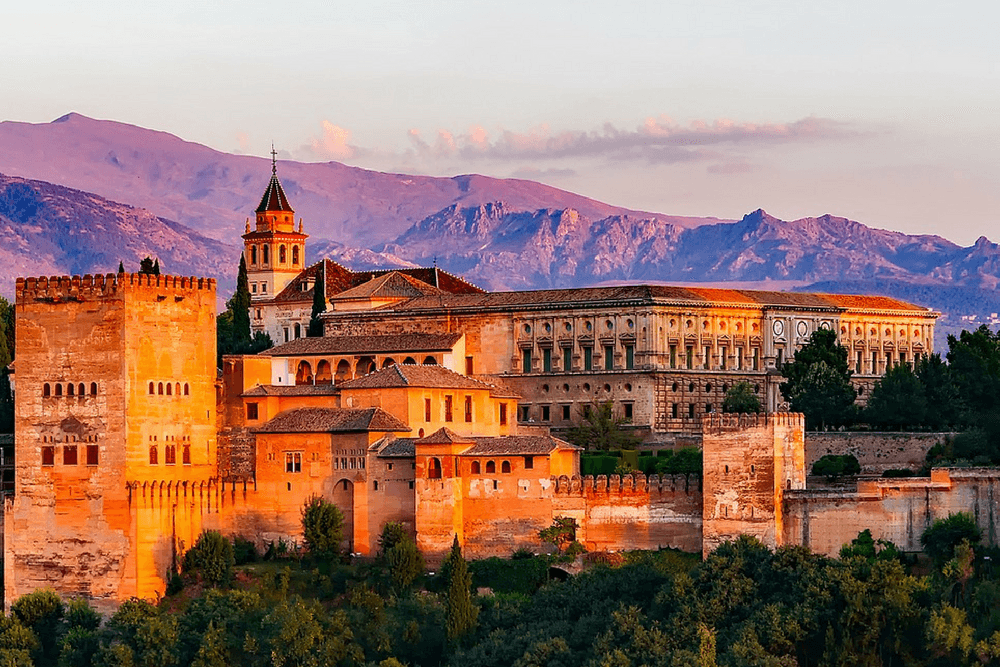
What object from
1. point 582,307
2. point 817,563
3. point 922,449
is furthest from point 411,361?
point 817,563

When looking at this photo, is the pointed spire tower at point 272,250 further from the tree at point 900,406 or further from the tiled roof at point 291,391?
the tree at point 900,406

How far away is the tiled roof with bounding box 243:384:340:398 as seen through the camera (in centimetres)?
7750

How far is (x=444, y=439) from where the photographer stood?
7169 centimetres

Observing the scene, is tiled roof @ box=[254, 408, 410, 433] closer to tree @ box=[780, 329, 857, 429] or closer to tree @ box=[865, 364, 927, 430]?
tree @ box=[780, 329, 857, 429]

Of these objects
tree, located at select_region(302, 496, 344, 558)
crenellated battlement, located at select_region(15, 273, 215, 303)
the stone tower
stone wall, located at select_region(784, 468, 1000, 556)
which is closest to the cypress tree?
crenellated battlement, located at select_region(15, 273, 215, 303)

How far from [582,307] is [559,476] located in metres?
21.3

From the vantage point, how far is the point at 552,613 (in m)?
65.6

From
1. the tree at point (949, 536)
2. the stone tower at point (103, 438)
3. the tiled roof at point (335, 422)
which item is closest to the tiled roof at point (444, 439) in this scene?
the tiled roof at point (335, 422)

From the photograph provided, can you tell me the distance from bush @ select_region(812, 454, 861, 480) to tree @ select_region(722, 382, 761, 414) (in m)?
8.74

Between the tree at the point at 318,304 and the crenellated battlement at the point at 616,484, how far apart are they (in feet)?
94.0

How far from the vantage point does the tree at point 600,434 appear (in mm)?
85062

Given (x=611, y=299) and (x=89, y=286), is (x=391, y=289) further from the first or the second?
(x=89, y=286)

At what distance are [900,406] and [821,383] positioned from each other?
406 centimetres

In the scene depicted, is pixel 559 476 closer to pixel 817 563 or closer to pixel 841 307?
pixel 817 563
